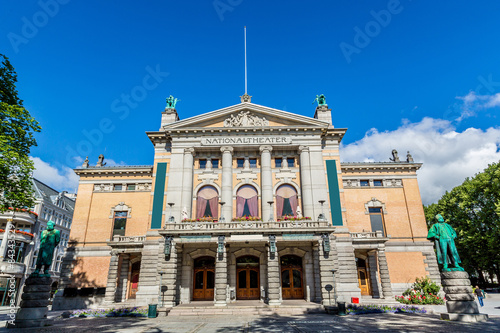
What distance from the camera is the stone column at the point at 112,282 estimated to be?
29.3 m

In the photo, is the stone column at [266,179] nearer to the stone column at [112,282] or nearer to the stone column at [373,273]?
the stone column at [373,273]

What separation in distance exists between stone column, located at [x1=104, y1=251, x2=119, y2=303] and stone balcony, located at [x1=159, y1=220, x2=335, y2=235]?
8.36 m

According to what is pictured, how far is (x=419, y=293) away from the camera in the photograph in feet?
89.7

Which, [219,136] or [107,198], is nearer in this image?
[219,136]

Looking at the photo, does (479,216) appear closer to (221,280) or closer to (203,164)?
(221,280)

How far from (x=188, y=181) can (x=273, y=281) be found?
1328cm

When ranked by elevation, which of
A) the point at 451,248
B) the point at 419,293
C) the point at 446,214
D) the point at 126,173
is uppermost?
the point at 126,173

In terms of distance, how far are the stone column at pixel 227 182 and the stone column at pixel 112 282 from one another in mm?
12168

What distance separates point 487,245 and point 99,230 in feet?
154

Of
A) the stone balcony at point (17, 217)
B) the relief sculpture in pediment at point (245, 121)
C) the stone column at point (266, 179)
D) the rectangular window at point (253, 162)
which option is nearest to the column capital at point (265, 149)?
the stone column at point (266, 179)

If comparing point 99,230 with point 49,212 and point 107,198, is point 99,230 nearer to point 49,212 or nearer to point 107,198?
point 107,198

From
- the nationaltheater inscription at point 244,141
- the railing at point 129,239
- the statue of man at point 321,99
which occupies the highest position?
the statue of man at point 321,99

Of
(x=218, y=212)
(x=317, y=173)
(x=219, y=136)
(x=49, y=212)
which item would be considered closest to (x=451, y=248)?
(x=317, y=173)

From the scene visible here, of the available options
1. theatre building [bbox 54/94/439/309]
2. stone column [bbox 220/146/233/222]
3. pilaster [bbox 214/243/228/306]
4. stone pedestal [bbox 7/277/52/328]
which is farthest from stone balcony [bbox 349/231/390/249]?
stone pedestal [bbox 7/277/52/328]
